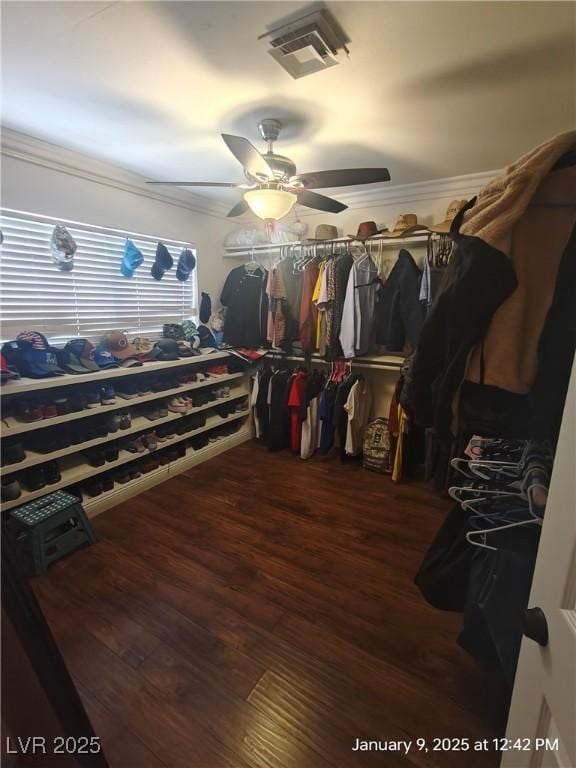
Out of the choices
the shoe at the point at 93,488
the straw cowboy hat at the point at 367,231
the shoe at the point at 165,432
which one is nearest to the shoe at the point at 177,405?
the shoe at the point at 165,432

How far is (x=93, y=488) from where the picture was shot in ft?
7.77

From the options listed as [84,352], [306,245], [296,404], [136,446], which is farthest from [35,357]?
[306,245]

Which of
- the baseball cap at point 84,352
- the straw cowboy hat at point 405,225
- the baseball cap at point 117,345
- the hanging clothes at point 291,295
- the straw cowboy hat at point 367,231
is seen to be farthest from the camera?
the hanging clothes at point 291,295

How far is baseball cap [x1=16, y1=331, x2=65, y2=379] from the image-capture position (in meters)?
2.03

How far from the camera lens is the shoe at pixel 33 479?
201 cm

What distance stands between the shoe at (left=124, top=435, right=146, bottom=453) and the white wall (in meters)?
1.63

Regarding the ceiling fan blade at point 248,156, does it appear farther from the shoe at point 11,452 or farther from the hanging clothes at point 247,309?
the shoe at point 11,452

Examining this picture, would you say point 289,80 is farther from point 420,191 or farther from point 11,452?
point 11,452

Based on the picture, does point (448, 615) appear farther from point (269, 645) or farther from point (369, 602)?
point (269, 645)

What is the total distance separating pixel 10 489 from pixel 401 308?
2855 millimetres

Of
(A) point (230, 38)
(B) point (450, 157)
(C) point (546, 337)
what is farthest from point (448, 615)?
(B) point (450, 157)

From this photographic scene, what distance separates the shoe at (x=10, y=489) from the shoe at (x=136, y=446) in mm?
736

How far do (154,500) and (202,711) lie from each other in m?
1.51

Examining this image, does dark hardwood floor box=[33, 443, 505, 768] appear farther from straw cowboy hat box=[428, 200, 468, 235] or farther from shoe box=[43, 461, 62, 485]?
straw cowboy hat box=[428, 200, 468, 235]
